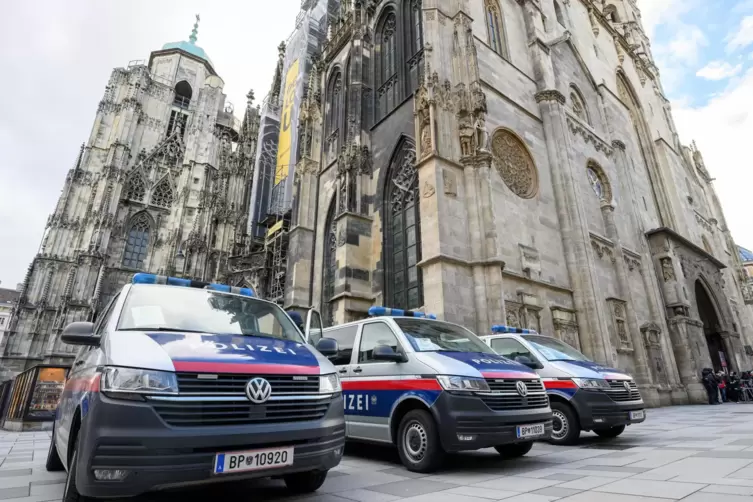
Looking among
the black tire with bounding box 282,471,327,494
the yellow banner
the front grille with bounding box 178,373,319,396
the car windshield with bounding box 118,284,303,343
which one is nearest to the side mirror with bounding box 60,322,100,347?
the car windshield with bounding box 118,284,303,343

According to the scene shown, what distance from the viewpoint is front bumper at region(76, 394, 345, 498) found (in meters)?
2.28

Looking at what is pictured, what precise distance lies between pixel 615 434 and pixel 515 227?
7334mm

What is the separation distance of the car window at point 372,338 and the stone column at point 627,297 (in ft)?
43.9

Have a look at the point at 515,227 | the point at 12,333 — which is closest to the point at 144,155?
the point at 12,333

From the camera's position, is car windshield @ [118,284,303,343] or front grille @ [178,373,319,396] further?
car windshield @ [118,284,303,343]

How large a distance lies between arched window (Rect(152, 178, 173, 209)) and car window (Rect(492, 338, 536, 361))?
3641 centimetres

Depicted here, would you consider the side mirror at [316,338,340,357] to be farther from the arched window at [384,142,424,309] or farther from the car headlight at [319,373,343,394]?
the arched window at [384,142,424,309]

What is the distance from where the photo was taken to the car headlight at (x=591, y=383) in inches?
235

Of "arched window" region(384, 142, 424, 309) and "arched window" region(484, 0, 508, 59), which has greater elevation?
"arched window" region(484, 0, 508, 59)

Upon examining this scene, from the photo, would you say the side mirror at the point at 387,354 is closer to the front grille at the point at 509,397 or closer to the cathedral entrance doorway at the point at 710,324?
the front grille at the point at 509,397

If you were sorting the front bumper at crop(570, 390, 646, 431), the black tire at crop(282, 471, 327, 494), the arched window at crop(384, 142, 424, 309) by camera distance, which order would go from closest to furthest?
the black tire at crop(282, 471, 327, 494) → the front bumper at crop(570, 390, 646, 431) → the arched window at crop(384, 142, 424, 309)

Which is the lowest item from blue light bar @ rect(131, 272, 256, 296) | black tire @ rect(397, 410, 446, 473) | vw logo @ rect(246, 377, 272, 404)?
black tire @ rect(397, 410, 446, 473)

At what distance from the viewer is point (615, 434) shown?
6574 millimetres

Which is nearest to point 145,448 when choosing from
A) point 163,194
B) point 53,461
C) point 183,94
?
point 53,461
